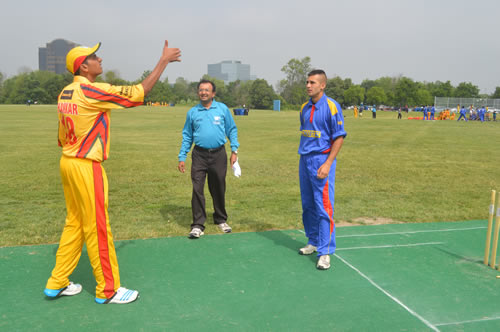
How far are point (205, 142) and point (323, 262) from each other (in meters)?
2.49

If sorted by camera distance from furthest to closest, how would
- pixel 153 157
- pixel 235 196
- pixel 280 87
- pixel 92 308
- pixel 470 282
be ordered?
pixel 280 87
pixel 153 157
pixel 235 196
pixel 470 282
pixel 92 308

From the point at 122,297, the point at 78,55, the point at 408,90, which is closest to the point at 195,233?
the point at 122,297

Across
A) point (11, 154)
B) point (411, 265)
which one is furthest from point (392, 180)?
point (11, 154)

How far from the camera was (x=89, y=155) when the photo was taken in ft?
12.2

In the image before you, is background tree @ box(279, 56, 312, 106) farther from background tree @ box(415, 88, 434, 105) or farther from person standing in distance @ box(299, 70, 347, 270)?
person standing in distance @ box(299, 70, 347, 270)

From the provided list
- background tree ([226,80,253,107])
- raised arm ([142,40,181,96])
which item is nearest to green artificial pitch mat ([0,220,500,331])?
raised arm ([142,40,181,96])

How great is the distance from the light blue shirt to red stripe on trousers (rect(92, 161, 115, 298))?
2.44 meters

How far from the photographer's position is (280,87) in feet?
436

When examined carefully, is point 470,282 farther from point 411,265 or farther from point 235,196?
point 235,196

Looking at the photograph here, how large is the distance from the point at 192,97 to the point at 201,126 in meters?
133

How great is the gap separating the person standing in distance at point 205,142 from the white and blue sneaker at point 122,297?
6.72ft

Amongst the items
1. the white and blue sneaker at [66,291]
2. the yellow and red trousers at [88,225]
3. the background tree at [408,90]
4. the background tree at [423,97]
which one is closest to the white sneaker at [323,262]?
the yellow and red trousers at [88,225]

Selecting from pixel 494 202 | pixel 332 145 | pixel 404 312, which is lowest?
pixel 404 312

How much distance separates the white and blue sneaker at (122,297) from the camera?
12.8 ft
